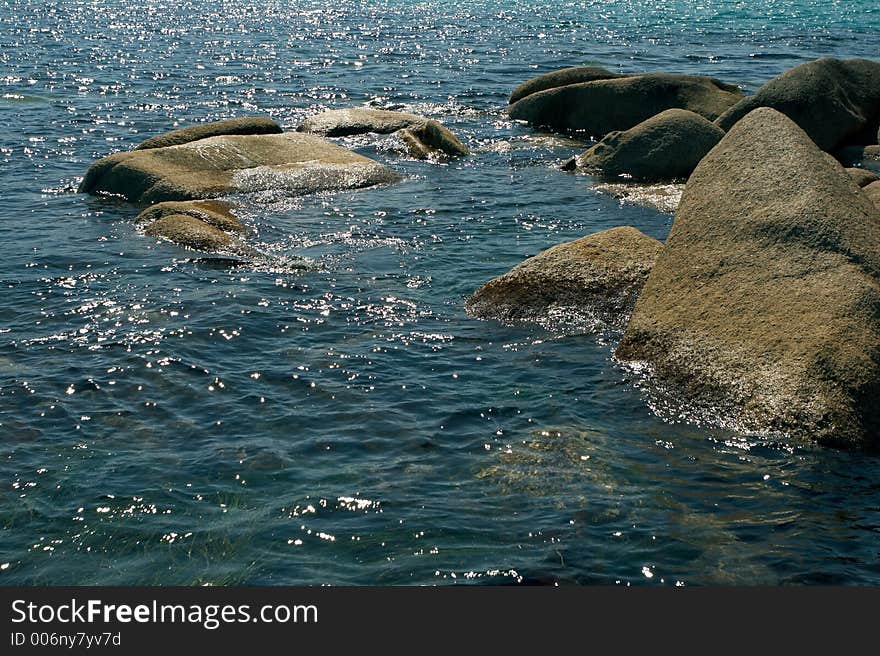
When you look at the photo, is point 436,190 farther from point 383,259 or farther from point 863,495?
point 863,495

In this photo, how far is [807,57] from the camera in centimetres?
3856

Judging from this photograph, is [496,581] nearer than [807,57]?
Yes

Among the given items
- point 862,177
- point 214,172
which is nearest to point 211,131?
point 214,172

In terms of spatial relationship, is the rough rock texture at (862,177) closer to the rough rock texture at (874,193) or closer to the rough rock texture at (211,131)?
the rough rock texture at (874,193)

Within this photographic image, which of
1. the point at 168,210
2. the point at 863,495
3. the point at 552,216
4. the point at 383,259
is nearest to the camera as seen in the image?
the point at 863,495

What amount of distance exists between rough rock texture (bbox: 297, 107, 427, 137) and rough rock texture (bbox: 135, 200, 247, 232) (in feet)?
23.3

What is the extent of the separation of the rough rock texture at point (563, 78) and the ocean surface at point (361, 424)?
5691 millimetres

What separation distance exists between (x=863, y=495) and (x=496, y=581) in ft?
11.2

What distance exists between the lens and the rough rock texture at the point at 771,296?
9.32 meters

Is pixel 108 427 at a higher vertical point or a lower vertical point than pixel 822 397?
lower

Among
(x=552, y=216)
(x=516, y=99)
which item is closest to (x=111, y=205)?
(x=552, y=216)

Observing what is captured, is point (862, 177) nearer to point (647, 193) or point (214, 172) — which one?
point (647, 193)

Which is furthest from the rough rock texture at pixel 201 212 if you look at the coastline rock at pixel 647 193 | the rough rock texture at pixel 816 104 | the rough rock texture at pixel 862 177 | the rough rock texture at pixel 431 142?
the rough rock texture at pixel 816 104

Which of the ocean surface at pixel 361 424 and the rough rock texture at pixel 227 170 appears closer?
the ocean surface at pixel 361 424
